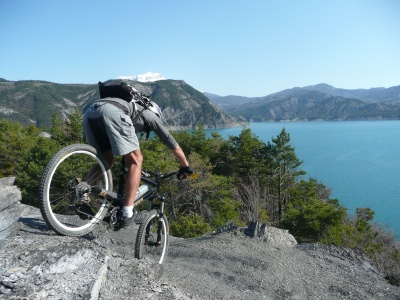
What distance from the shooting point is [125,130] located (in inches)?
157

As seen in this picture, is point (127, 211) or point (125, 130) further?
point (127, 211)

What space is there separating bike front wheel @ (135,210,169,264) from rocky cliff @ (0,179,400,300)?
217 mm

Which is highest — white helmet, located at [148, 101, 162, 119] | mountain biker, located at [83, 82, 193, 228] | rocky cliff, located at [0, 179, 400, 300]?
white helmet, located at [148, 101, 162, 119]

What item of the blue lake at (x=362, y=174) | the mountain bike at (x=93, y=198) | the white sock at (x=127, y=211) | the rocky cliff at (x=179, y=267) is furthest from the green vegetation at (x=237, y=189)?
the white sock at (x=127, y=211)

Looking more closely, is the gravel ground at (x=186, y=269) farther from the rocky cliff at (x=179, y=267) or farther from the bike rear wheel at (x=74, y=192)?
the bike rear wheel at (x=74, y=192)

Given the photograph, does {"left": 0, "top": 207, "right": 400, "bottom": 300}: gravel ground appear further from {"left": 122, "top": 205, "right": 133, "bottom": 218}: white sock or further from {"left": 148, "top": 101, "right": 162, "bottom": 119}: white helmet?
{"left": 148, "top": 101, "right": 162, "bottom": 119}: white helmet

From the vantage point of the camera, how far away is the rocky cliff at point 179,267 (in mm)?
3352

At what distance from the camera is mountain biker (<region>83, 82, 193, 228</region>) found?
13.0ft

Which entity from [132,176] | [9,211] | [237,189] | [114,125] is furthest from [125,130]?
[237,189]

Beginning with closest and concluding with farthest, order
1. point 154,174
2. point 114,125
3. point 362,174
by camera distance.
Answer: point 114,125 → point 154,174 → point 362,174

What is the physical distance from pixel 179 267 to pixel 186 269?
0.13 m

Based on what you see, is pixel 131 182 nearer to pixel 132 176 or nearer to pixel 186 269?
pixel 132 176

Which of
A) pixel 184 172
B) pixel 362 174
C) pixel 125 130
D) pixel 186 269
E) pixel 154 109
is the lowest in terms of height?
pixel 362 174

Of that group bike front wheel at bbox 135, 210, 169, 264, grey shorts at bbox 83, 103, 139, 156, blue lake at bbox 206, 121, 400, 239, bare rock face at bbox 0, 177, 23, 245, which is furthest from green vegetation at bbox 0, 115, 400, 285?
grey shorts at bbox 83, 103, 139, 156
